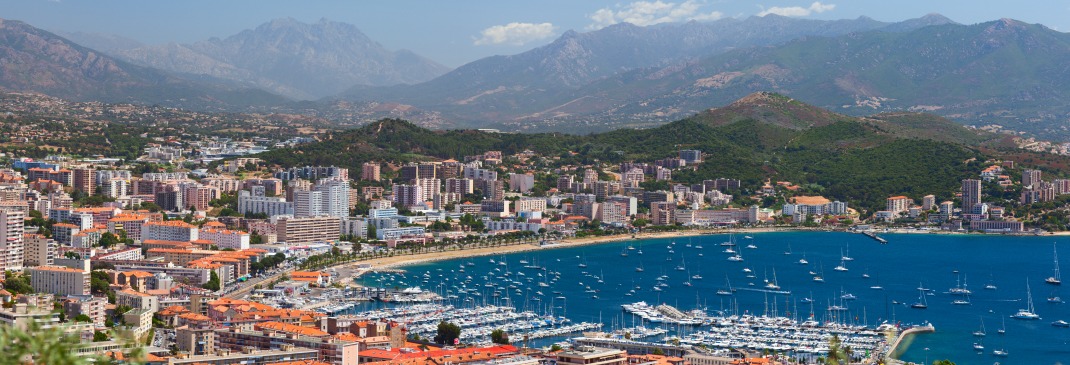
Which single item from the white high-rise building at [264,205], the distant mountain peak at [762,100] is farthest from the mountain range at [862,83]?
the white high-rise building at [264,205]

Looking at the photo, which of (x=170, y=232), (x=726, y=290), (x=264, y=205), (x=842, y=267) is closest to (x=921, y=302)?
(x=726, y=290)

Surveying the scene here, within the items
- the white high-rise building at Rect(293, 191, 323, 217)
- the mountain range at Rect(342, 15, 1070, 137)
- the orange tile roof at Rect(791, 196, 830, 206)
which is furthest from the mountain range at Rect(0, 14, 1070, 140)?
the white high-rise building at Rect(293, 191, 323, 217)

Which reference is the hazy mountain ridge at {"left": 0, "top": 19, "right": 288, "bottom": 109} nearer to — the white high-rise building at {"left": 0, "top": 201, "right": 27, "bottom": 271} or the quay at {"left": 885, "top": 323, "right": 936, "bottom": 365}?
the white high-rise building at {"left": 0, "top": 201, "right": 27, "bottom": 271}

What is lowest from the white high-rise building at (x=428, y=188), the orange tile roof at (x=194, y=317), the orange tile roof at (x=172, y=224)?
the orange tile roof at (x=194, y=317)

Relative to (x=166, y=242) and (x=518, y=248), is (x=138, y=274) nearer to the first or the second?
(x=166, y=242)

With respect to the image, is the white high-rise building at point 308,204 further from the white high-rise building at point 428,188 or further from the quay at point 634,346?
the quay at point 634,346

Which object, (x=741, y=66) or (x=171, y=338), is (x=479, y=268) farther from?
(x=741, y=66)

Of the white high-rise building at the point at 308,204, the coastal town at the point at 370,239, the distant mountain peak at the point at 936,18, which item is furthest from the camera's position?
the distant mountain peak at the point at 936,18
